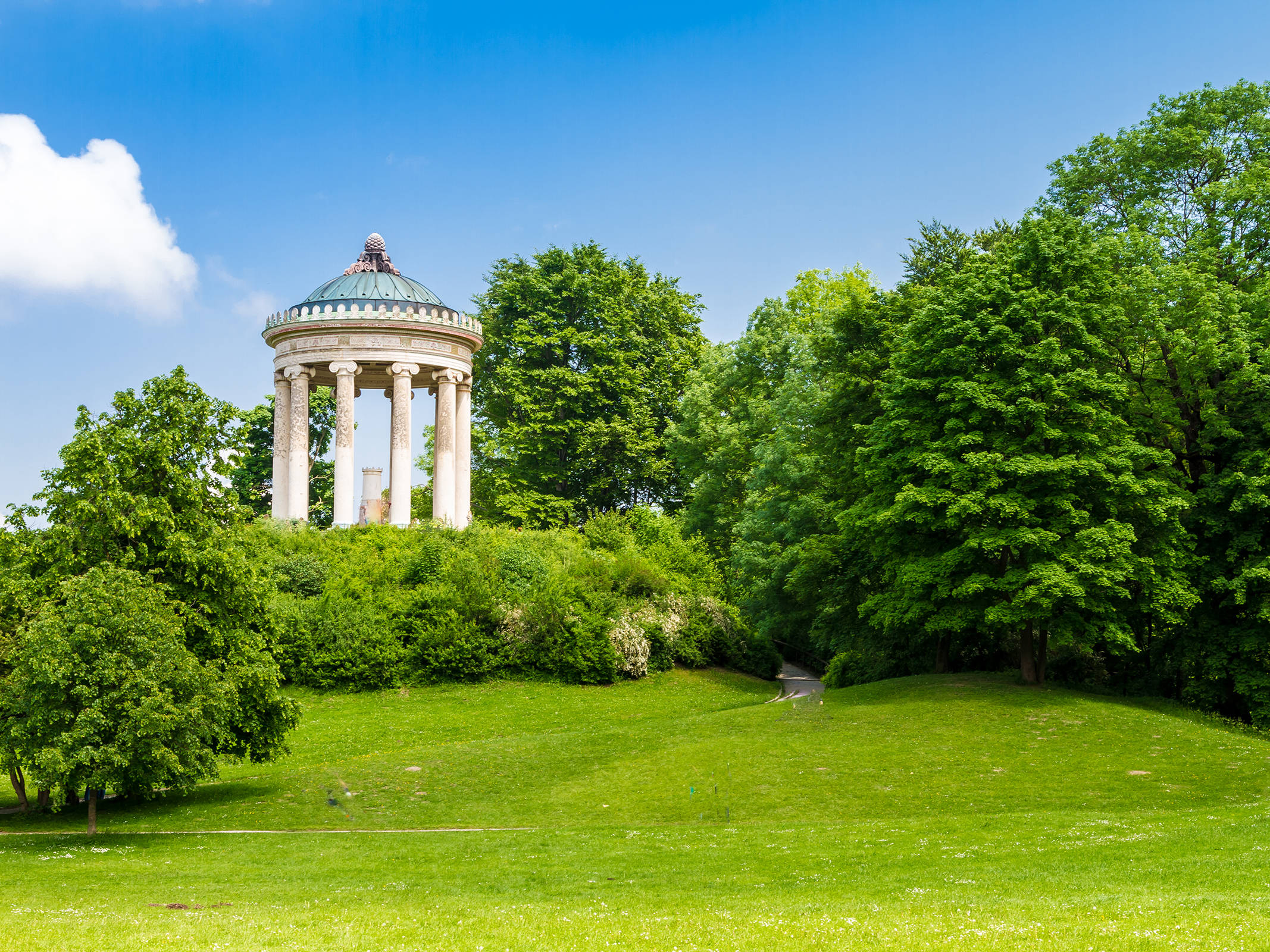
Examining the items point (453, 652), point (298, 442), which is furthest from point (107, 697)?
point (298, 442)

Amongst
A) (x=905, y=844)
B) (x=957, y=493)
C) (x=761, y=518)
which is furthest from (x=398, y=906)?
(x=761, y=518)

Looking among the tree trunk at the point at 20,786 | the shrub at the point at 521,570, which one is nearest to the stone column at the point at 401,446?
the shrub at the point at 521,570

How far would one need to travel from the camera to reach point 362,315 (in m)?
49.5

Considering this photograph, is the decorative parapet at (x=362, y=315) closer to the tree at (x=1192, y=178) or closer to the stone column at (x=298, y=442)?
the stone column at (x=298, y=442)

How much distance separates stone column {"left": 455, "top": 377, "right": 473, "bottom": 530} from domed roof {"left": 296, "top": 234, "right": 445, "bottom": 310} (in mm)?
A: 4321

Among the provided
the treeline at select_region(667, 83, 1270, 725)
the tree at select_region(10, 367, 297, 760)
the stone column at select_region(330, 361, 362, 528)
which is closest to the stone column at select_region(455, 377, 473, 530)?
the stone column at select_region(330, 361, 362, 528)

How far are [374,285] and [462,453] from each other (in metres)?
8.71

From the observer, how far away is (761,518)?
45.5m

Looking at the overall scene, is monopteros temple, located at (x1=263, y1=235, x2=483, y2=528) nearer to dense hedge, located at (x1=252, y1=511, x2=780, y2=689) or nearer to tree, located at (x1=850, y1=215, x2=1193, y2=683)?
dense hedge, located at (x1=252, y1=511, x2=780, y2=689)

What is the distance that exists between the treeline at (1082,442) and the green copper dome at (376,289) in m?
20.6

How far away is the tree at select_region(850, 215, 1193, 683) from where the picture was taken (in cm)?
3266

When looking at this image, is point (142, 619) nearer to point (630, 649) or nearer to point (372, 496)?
point (630, 649)

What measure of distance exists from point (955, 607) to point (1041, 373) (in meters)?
7.49

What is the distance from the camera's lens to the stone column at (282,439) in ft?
167
